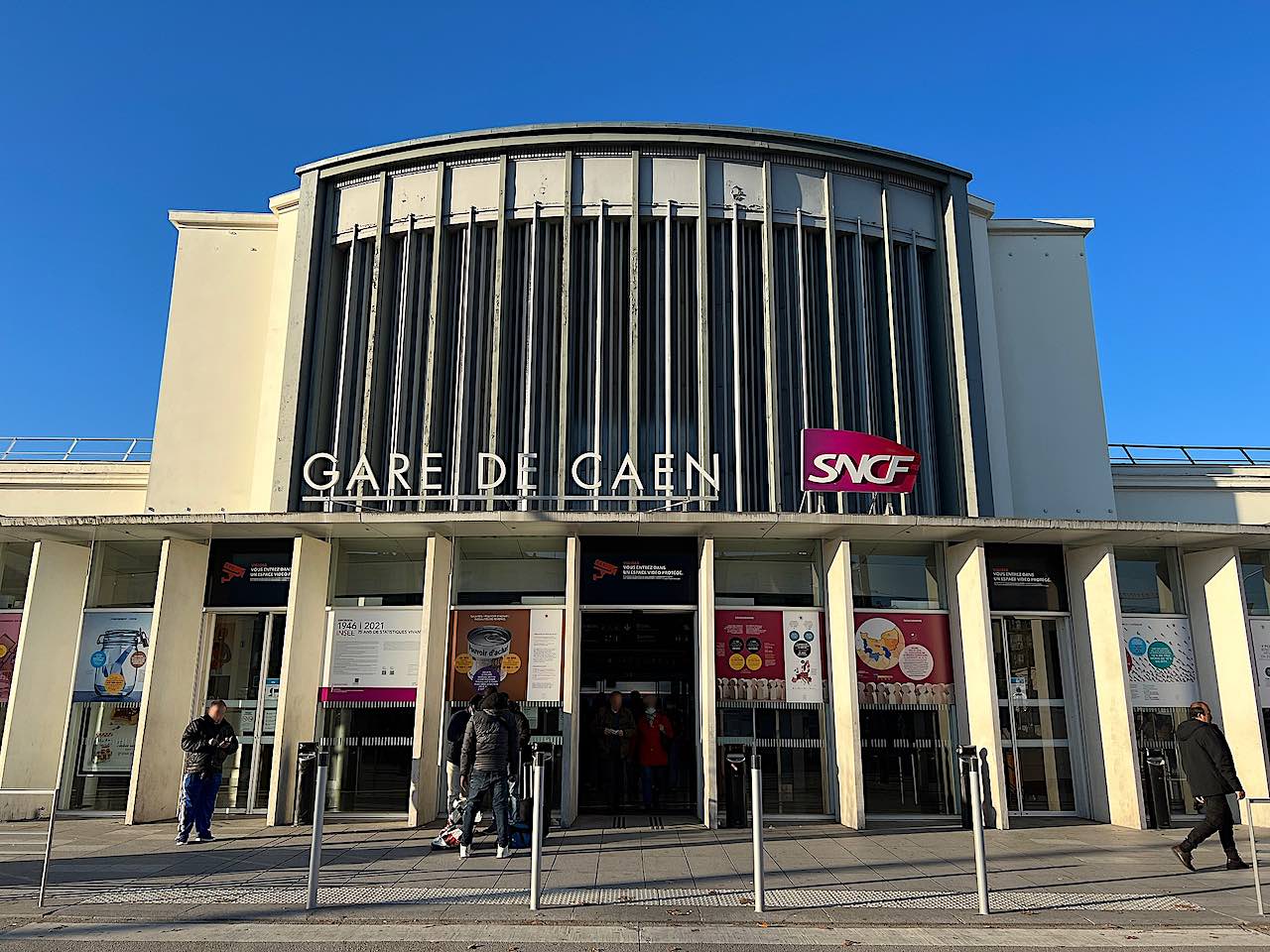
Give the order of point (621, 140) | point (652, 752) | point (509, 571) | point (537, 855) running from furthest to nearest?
point (621, 140), point (509, 571), point (652, 752), point (537, 855)

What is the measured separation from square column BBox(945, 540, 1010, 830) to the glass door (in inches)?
14.7

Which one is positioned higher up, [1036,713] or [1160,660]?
[1160,660]

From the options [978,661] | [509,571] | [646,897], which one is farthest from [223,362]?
[978,661]

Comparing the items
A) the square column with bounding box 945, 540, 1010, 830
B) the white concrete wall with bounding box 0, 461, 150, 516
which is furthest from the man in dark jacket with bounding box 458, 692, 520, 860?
the white concrete wall with bounding box 0, 461, 150, 516

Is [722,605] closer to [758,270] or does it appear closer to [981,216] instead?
[758,270]

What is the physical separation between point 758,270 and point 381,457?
8224mm

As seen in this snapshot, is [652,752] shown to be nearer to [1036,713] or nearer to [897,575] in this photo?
[897,575]

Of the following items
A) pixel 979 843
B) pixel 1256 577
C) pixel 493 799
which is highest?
pixel 1256 577

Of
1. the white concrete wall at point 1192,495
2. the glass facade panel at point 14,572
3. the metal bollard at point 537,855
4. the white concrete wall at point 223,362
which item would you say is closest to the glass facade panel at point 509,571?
the white concrete wall at point 223,362

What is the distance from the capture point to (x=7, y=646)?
1634cm

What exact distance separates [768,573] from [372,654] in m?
6.41

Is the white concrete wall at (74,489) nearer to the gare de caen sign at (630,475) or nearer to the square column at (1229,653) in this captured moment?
the gare de caen sign at (630,475)

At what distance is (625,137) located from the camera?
1911cm

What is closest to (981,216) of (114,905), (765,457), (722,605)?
(765,457)
